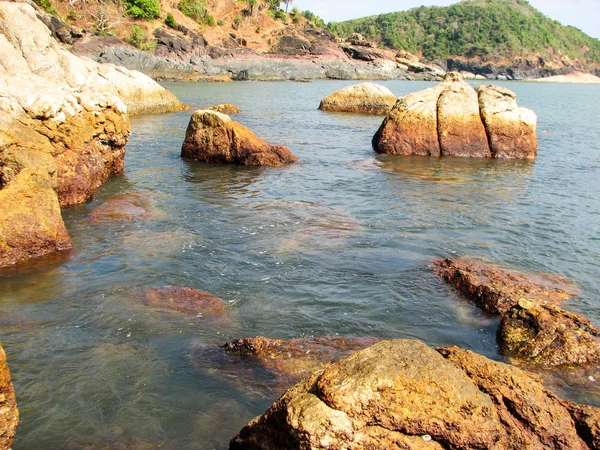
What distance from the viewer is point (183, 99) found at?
1310 inches

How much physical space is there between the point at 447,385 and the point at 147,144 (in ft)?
50.0

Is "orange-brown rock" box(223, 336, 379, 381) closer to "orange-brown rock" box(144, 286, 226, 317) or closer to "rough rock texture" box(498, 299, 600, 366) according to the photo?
"orange-brown rock" box(144, 286, 226, 317)

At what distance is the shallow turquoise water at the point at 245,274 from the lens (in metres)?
4.23

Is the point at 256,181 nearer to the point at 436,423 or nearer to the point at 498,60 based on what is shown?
the point at 436,423

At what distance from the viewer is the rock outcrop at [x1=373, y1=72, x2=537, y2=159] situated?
1571cm

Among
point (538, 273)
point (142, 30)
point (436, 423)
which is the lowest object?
point (538, 273)

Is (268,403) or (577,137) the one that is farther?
(577,137)

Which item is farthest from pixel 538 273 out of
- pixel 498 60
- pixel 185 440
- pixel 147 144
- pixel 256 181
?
pixel 498 60

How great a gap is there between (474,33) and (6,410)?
140 metres

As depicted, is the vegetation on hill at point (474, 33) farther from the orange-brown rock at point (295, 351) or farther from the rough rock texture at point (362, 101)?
the orange-brown rock at point (295, 351)

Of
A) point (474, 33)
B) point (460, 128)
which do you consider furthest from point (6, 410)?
point (474, 33)

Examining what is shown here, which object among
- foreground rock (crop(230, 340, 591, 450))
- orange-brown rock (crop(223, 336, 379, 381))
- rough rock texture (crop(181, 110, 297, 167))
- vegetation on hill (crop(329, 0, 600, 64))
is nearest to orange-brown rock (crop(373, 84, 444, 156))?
rough rock texture (crop(181, 110, 297, 167))

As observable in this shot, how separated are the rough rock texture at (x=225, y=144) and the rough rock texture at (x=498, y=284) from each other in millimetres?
7623

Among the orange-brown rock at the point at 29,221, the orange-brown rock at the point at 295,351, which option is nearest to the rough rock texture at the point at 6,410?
the orange-brown rock at the point at 295,351
